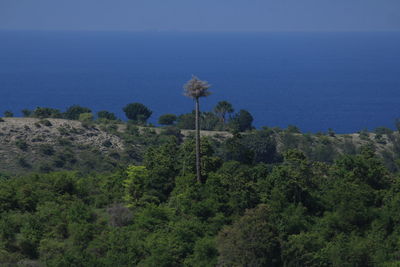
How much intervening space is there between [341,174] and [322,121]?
9794 centimetres

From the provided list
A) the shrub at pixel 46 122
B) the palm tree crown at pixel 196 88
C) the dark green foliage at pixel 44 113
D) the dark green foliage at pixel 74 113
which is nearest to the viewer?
the palm tree crown at pixel 196 88

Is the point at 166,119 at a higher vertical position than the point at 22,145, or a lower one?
higher

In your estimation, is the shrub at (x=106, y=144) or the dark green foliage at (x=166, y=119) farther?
the dark green foliage at (x=166, y=119)

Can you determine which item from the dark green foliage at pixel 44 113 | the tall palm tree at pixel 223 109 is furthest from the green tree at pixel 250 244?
the tall palm tree at pixel 223 109

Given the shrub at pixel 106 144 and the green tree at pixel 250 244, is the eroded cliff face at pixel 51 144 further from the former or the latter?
the green tree at pixel 250 244

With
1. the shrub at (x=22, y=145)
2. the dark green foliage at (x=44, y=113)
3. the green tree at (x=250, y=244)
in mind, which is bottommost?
the green tree at (x=250, y=244)

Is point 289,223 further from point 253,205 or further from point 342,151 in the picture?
point 342,151

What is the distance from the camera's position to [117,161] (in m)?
61.5

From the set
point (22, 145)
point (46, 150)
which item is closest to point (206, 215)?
point (46, 150)

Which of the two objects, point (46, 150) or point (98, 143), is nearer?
point (46, 150)

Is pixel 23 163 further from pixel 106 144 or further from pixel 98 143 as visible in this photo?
pixel 106 144

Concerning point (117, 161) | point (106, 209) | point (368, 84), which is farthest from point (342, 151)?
point (368, 84)

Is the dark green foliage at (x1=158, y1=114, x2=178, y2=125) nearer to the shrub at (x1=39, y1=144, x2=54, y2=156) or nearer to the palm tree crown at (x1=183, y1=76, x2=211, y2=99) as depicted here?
the shrub at (x1=39, y1=144, x2=54, y2=156)

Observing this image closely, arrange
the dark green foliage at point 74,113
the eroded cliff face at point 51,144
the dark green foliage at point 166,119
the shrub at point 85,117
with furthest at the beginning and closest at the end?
1. the dark green foliage at point 166,119
2. the dark green foliage at point 74,113
3. the shrub at point 85,117
4. the eroded cliff face at point 51,144
